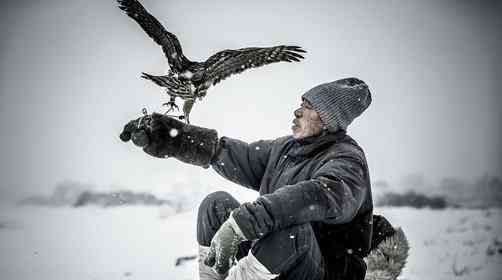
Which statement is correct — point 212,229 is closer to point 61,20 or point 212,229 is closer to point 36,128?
point 36,128

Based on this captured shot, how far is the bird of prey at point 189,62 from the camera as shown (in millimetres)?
2688

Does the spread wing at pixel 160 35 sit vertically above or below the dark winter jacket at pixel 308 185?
above

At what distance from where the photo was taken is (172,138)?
5.24 feet

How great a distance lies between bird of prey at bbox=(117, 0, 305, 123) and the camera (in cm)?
269

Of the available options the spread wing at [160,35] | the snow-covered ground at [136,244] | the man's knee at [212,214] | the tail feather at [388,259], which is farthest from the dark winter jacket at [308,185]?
the spread wing at [160,35]

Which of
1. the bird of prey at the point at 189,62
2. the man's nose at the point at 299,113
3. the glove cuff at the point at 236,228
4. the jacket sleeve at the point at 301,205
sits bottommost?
the glove cuff at the point at 236,228

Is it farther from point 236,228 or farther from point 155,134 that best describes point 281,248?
point 155,134

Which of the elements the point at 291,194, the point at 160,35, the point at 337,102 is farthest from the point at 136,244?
the point at 291,194

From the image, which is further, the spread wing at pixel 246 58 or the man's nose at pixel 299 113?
the spread wing at pixel 246 58

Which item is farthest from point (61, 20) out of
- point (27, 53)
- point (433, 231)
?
point (433, 231)

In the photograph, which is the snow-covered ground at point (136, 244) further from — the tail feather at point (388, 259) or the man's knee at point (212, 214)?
the man's knee at point (212, 214)

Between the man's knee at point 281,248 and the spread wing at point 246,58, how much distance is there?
5.53ft

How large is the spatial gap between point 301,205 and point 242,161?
63cm

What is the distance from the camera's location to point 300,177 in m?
1.37
